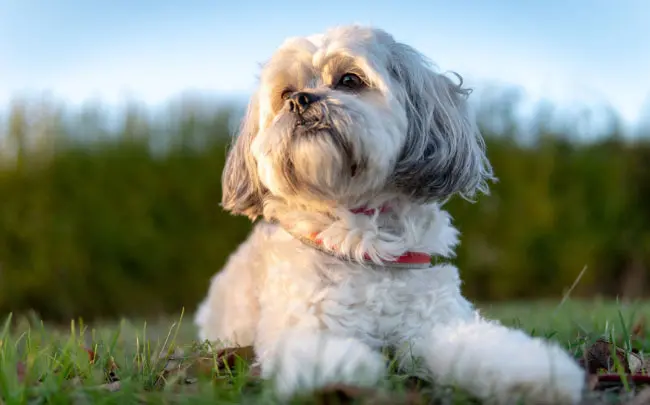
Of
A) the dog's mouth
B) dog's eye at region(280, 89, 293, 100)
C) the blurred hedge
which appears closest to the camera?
the dog's mouth

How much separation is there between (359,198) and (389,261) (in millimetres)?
333

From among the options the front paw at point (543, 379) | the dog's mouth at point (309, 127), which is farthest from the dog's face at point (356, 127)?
the front paw at point (543, 379)

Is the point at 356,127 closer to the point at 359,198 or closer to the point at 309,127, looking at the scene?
the point at 309,127

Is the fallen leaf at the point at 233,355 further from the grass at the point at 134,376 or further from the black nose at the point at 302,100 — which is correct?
the black nose at the point at 302,100

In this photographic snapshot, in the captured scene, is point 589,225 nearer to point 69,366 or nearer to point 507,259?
point 507,259

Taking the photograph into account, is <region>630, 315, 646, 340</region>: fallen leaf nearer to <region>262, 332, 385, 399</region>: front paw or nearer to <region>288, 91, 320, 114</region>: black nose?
<region>262, 332, 385, 399</region>: front paw

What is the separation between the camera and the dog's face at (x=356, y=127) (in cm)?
303

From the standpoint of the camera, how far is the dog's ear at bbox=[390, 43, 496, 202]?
3.30m

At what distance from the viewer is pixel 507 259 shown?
39.8ft

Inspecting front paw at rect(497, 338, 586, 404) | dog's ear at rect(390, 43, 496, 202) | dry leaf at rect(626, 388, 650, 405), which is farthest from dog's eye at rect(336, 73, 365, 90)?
dry leaf at rect(626, 388, 650, 405)

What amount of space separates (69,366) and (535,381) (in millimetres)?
1790

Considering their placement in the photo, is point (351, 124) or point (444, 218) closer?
point (351, 124)

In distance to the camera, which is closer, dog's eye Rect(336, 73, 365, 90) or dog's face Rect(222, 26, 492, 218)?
dog's face Rect(222, 26, 492, 218)

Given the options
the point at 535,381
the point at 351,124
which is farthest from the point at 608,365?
the point at 351,124
